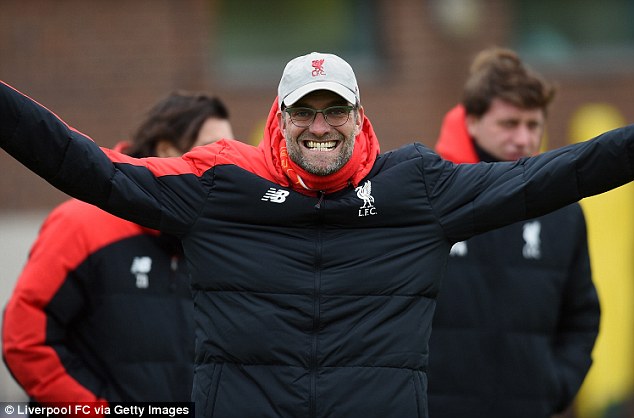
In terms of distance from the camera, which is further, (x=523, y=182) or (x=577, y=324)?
(x=577, y=324)

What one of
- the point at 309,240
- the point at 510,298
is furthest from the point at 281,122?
→ the point at 510,298

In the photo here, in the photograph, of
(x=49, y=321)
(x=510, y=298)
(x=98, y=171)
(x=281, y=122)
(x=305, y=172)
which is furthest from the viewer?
(x=510, y=298)

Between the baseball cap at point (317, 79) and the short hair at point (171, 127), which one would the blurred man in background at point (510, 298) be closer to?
the short hair at point (171, 127)

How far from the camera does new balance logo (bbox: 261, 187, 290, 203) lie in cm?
383

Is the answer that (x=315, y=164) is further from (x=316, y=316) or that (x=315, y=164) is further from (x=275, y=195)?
(x=316, y=316)

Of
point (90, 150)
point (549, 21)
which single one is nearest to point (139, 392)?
point (90, 150)

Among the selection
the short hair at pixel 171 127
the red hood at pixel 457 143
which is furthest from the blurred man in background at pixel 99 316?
the red hood at pixel 457 143

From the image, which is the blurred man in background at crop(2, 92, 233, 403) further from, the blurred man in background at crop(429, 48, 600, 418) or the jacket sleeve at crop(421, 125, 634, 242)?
the jacket sleeve at crop(421, 125, 634, 242)

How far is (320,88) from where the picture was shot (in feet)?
12.4

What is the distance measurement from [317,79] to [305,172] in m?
0.30

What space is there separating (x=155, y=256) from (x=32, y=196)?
641 centimetres

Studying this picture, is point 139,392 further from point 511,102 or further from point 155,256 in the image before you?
point 511,102

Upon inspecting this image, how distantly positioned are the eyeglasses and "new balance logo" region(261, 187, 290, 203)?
0.71 ft

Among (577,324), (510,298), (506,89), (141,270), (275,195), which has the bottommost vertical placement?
(577,324)
